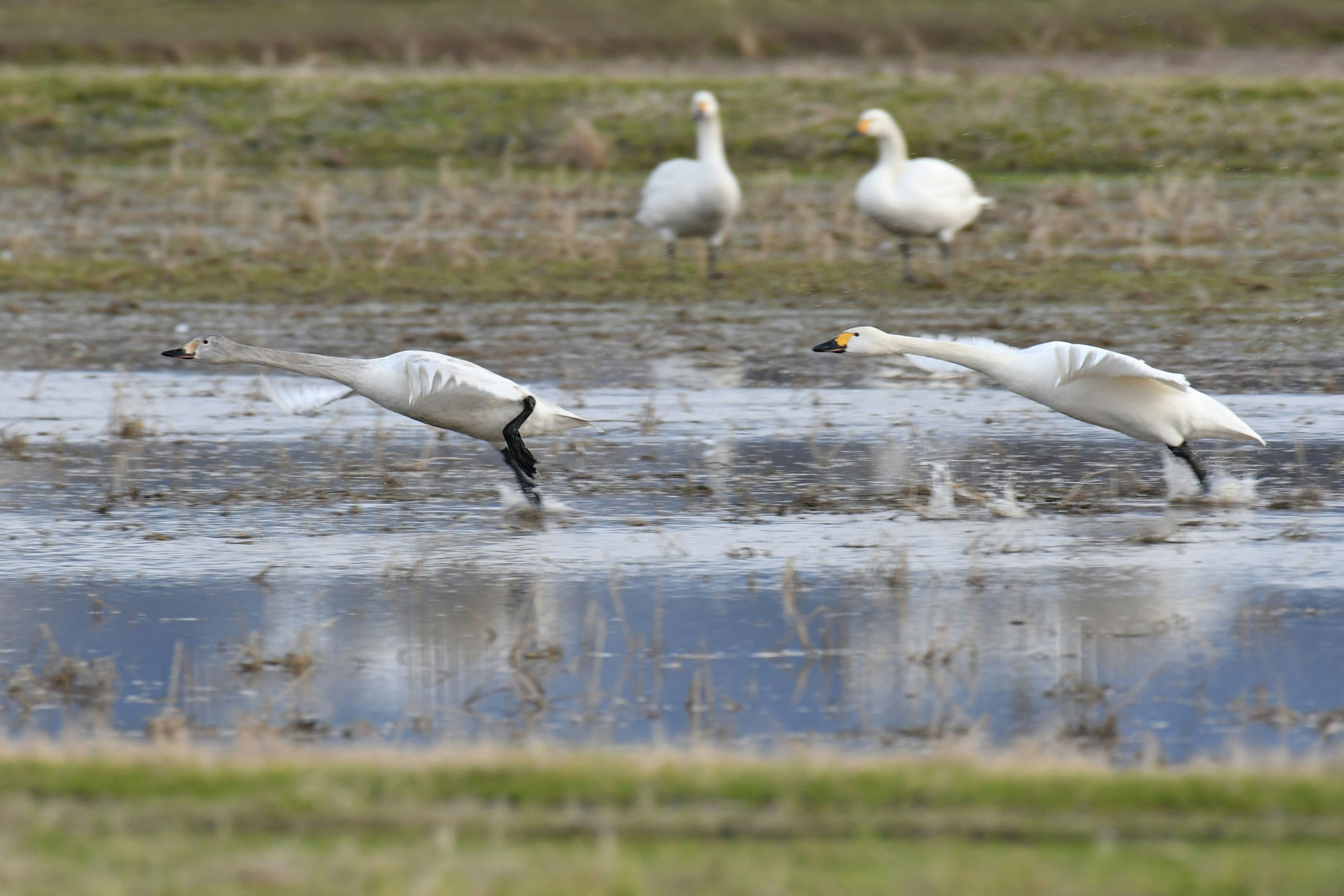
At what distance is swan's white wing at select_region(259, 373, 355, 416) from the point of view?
912cm

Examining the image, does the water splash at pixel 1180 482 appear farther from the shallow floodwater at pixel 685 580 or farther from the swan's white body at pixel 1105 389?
the swan's white body at pixel 1105 389

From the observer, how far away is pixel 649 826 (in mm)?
4348

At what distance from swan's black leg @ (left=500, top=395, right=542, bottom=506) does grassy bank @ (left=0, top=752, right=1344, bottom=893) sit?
389 cm

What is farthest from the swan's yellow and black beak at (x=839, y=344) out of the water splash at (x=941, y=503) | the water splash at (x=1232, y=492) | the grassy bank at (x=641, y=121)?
the grassy bank at (x=641, y=121)

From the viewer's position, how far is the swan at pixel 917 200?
16.8 metres

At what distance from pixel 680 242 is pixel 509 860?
17.3 metres

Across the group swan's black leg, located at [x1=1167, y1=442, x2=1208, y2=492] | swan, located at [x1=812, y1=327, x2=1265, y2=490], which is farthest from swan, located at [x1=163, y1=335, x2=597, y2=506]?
swan's black leg, located at [x1=1167, y1=442, x2=1208, y2=492]

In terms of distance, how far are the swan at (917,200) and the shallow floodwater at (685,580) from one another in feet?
18.1

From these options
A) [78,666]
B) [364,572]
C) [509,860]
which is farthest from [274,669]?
[509,860]

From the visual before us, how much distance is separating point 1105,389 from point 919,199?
831 centimetres

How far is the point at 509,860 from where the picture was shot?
4070mm

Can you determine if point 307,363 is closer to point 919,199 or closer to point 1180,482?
point 1180,482

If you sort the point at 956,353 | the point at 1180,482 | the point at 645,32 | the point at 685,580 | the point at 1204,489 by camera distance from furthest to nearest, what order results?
the point at 645,32 < the point at 1180,482 < the point at 1204,489 < the point at 956,353 < the point at 685,580

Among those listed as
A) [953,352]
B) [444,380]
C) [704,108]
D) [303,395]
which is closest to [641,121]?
[704,108]
